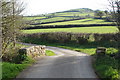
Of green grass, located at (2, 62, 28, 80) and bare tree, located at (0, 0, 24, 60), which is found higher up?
bare tree, located at (0, 0, 24, 60)

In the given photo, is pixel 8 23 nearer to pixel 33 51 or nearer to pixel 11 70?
pixel 33 51

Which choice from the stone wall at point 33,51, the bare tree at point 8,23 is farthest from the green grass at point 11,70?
the bare tree at point 8,23

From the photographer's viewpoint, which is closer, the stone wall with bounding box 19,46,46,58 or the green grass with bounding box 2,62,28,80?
the green grass with bounding box 2,62,28,80

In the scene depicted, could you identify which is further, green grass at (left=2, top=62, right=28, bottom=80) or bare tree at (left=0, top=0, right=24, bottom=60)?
bare tree at (left=0, top=0, right=24, bottom=60)

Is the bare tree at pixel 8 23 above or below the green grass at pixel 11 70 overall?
above

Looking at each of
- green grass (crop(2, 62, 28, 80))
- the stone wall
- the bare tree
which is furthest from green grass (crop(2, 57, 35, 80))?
the bare tree

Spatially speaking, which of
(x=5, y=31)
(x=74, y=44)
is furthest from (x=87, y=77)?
(x=74, y=44)

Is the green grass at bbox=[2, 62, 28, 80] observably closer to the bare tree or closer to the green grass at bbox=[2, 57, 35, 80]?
the green grass at bbox=[2, 57, 35, 80]

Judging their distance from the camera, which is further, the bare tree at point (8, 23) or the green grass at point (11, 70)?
the bare tree at point (8, 23)

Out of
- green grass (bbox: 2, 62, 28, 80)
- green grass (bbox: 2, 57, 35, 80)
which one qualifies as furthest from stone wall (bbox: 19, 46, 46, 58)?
green grass (bbox: 2, 62, 28, 80)

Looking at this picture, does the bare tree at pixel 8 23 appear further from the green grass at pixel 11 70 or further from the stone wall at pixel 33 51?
the green grass at pixel 11 70

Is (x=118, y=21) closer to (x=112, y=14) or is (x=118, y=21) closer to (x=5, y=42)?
(x=112, y=14)

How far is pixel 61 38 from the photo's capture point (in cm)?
2997

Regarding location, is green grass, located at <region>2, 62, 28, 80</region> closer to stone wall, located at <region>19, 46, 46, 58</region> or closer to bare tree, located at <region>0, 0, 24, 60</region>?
stone wall, located at <region>19, 46, 46, 58</region>
